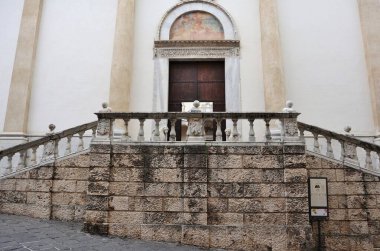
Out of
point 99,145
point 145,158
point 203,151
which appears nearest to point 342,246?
point 203,151

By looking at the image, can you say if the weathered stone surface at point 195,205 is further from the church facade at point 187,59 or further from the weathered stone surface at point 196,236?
the church facade at point 187,59

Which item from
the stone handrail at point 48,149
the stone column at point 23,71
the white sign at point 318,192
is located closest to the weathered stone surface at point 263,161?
the white sign at point 318,192

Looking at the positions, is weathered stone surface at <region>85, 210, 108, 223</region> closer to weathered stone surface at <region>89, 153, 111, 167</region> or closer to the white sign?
weathered stone surface at <region>89, 153, 111, 167</region>

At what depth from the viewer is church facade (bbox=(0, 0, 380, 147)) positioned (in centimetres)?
1012

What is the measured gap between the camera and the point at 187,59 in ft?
35.7

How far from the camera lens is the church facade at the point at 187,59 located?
1012 cm

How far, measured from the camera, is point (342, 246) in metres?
6.03

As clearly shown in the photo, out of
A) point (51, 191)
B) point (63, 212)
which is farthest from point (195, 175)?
point (51, 191)

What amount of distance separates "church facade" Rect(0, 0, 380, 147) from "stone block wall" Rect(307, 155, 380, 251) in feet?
12.0

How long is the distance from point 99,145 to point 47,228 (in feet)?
6.05

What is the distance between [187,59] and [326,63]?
15.9 feet

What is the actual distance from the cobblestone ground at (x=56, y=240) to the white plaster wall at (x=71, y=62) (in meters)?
4.95

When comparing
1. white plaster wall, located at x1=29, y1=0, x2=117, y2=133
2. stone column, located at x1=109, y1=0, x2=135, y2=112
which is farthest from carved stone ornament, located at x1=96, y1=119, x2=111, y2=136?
white plaster wall, located at x1=29, y1=0, x2=117, y2=133

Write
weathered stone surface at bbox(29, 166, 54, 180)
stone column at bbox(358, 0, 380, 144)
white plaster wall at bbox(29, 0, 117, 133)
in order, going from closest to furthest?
weathered stone surface at bbox(29, 166, 54, 180) < stone column at bbox(358, 0, 380, 144) < white plaster wall at bbox(29, 0, 117, 133)
